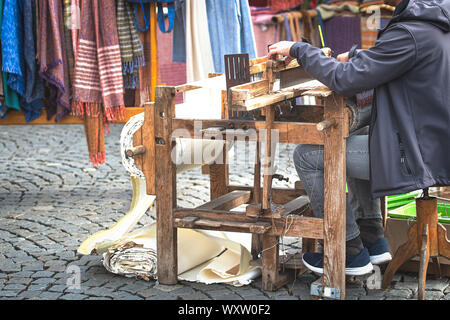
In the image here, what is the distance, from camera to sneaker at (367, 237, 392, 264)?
3529 millimetres

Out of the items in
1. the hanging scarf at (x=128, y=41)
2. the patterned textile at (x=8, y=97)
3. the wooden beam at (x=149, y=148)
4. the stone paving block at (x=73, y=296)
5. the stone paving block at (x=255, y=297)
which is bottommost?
the stone paving block at (x=255, y=297)

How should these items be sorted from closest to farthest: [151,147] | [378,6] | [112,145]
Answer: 1. [151,147]
2. [378,6]
3. [112,145]

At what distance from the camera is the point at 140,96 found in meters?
5.02

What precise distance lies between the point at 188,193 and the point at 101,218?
0.96 metres

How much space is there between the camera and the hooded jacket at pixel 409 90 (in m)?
3.00

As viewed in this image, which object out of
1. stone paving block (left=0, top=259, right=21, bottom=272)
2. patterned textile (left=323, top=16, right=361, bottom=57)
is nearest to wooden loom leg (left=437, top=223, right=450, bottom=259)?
stone paving block (left=0, top=259, right=21, bottom=272)

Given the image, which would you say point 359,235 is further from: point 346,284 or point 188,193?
point 188,193

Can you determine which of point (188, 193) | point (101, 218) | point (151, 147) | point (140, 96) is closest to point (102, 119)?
point (140, 96)


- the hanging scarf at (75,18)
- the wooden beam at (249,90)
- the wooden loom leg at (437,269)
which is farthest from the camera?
the hanging scarf at (75,18)

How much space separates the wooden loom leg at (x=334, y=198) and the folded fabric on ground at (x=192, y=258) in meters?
0.52

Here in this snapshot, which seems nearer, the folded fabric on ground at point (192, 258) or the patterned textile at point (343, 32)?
the folded fabric on ground at point (192, 258)

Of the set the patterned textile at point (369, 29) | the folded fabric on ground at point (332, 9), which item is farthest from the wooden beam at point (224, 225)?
the folded fabric on ground at point (332, 9)

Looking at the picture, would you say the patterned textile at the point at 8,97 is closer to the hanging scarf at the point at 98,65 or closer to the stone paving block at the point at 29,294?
the hanging scarf at the point at 98,65

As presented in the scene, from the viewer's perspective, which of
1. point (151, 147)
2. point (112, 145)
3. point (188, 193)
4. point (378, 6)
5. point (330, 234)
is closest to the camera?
point (330, 234)
